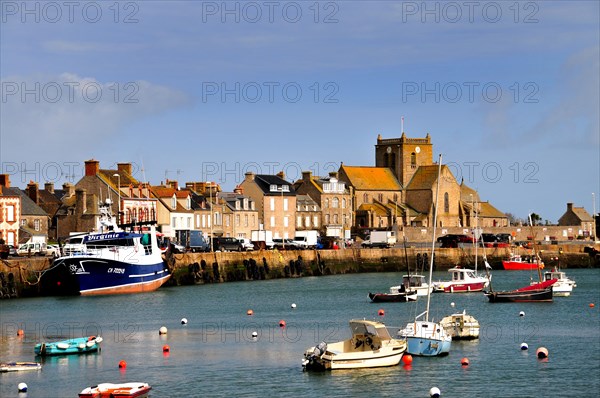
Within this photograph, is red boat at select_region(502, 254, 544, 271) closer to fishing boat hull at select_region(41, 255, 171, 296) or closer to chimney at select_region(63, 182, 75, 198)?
chimney at select_region(63, 182, 75, 198)

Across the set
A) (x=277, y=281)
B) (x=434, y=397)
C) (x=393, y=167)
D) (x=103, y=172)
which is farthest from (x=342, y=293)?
(x=393, y=167)

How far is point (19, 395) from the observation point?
118 ft

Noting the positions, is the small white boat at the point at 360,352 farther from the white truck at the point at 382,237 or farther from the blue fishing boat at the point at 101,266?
the white truck at the point at 382,237

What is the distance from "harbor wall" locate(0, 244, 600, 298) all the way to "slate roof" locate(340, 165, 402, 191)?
2627 centimetres

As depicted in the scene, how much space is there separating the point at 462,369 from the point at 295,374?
6.36 m

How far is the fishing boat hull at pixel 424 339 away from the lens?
4362 centimetres

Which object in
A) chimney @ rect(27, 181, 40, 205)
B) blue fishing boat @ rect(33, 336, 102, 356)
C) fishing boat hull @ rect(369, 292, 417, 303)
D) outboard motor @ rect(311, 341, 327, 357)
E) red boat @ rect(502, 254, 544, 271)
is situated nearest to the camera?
outboard motor @ rect(311, 341, 327, 357)

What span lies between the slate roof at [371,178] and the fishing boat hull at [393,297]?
259 feet

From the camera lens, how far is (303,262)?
106 m

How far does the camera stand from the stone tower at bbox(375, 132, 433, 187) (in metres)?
161

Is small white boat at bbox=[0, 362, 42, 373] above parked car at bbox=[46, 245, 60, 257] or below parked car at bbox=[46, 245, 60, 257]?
below

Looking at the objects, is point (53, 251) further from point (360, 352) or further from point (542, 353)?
point (360, 352)

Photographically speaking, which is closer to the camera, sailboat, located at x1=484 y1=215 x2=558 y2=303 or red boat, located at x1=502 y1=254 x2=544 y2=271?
sailboat, located at x1=484 y1=215 x2=558 y2=303

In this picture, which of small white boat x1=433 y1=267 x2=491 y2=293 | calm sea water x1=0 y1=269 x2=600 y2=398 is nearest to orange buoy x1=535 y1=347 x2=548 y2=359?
calm sea water x1=0 y1=269 x2=600 y2=398
